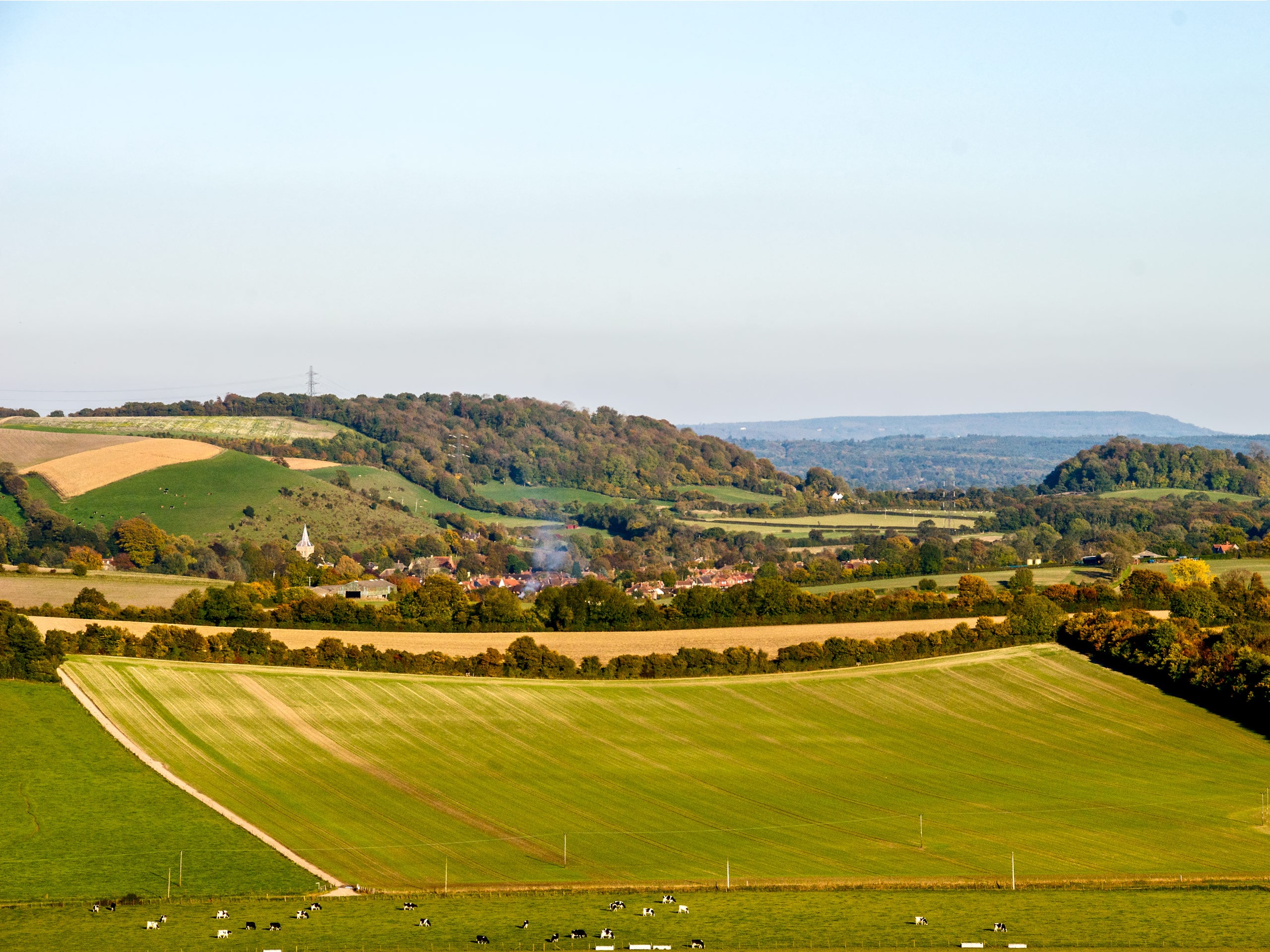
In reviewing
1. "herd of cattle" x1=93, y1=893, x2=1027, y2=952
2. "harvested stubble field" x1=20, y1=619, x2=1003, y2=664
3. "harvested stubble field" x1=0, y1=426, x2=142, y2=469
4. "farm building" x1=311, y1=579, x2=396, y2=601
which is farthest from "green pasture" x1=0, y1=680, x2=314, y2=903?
"harvested stubble field" x1=0, y1=426, x2=142, y2=469

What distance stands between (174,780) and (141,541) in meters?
93.0

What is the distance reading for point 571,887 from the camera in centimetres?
4759

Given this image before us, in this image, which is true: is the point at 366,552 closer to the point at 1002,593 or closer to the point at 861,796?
the point at 1002,593

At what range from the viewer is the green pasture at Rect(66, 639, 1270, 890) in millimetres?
51406

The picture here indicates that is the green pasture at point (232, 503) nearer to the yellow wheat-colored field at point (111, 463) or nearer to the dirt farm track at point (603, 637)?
the yellow wheat-colored field at point (111, 463)

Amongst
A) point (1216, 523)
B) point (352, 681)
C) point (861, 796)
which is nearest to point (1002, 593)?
point (861, 796)

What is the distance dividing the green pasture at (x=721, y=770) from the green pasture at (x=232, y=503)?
9086cm

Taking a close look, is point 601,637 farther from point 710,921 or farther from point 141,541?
point 141,541

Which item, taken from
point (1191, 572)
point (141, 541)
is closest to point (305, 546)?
point (141, 541)

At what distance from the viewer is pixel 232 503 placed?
16762 cm

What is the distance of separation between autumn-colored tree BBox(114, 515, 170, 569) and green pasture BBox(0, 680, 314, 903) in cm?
7976

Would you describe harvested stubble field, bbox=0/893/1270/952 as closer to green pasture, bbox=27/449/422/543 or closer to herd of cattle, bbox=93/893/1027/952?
herd of cattle, bbox=93/893/1027/952

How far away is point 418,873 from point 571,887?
17.9 ft

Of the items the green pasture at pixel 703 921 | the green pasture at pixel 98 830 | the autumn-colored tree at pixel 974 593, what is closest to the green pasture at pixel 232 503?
the autumn-colored tree at pixel 974 593
